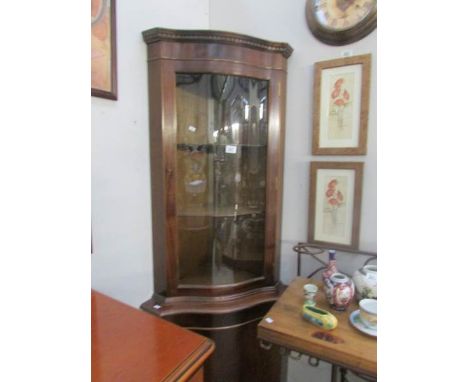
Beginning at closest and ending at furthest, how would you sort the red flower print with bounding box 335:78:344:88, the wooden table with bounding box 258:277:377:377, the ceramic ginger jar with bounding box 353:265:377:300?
the wooden table with bounding box 258:277:377:377, the ceramic ginger jar with bounding box 353:265:377:300, the red flower print with bounding box 335:78:344:88

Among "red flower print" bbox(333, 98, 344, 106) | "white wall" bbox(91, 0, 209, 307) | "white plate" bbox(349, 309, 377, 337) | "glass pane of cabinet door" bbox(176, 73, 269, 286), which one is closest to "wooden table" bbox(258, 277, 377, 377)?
"white plate" bbox(349, 309, 377, 337)

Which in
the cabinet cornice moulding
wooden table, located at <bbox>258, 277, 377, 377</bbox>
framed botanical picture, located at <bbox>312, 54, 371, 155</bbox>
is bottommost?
wooden table, located at <bbox>258, 277, 377, 377</bbox>

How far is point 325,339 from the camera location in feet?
2.89

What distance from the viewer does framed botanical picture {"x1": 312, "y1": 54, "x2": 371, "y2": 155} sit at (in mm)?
1287

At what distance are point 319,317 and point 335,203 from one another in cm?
63

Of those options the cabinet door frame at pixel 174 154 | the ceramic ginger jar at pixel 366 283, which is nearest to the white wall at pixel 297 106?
the cabinet door frame at pixel 174 154

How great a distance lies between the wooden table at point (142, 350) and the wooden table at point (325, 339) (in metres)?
0.35

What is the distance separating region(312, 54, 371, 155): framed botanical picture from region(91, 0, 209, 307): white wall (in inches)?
32.2

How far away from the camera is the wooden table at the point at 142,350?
58 cm

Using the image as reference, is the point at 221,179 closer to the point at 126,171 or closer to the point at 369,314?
the point at 126,171

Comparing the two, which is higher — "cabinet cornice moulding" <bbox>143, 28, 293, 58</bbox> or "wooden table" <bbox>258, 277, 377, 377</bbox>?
"cabinet cornice moulding" <bbox>143, 28, 293, 58</bbox>

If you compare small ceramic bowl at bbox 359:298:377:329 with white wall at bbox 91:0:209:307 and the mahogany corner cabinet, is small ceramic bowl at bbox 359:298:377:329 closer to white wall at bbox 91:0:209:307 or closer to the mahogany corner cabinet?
the mahogany corner cabinet

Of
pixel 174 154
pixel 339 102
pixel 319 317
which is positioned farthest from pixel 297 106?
pixel 319 317
